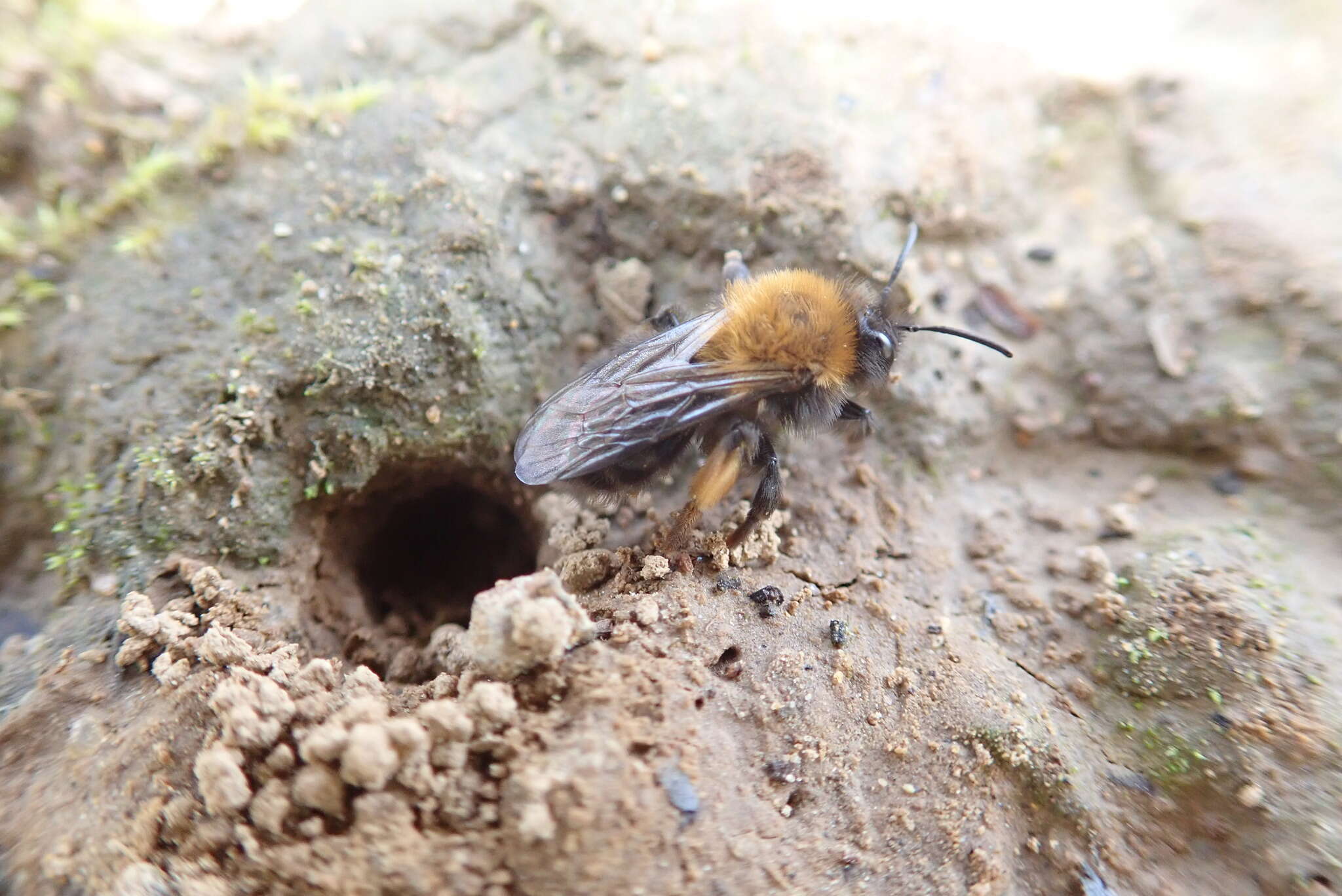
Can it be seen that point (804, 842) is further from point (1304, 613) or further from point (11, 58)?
point (11, 58)

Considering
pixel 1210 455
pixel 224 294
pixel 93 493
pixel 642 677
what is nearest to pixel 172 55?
pixel 224 294

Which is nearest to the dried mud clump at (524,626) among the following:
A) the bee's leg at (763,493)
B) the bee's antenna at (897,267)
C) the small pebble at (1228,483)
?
the bee's leg at (763,493)

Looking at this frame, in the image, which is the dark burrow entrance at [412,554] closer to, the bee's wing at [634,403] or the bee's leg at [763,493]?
the bee's wing at [634,403]

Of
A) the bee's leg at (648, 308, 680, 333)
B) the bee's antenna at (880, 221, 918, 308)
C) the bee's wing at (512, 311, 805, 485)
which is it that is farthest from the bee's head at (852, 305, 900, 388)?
the bee's leg at (648, 308, 680, 333)

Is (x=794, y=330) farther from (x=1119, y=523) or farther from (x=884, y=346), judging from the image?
(x=1119, y=523)

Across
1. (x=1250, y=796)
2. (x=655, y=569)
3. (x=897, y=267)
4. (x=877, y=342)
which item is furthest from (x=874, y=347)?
(x=1250, y=796)

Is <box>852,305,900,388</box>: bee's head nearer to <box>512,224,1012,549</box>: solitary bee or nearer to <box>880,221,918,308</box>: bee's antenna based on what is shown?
<box>512,224,1012,549</box>: solitary bee
